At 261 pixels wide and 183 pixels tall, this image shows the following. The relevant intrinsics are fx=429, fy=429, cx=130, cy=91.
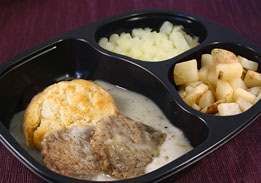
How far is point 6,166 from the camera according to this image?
140 centimetres

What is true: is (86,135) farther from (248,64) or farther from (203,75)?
(248,64)

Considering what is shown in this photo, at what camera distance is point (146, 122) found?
153cm

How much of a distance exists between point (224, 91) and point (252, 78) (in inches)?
5.3

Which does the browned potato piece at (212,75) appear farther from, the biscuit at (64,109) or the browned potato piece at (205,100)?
the biscuit at (64,109)

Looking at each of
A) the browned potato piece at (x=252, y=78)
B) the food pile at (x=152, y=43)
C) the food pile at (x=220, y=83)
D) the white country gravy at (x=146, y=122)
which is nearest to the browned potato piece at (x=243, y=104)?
the food pile at (x=220, y=83)

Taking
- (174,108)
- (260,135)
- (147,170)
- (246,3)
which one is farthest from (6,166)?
(246,3)

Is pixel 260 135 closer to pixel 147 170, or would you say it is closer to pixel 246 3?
pixel 147 170

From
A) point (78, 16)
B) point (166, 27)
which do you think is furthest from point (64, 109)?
point (78, 16)

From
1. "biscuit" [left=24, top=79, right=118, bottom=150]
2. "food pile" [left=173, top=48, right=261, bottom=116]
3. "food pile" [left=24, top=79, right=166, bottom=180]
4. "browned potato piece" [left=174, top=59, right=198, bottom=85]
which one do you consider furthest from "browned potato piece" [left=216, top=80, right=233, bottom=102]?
"biscuit" [left=24, top=79, right=118, bottom=150]

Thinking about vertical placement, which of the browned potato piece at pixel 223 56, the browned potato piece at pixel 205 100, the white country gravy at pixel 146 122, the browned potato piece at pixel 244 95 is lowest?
the white country gravy at pixel 146 122

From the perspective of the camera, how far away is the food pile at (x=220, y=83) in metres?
1.46

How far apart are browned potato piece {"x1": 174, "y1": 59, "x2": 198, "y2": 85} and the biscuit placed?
0.27 meters

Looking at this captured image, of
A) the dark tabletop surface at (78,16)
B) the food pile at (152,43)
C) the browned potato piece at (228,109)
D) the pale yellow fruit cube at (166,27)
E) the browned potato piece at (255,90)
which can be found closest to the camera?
the browned potato piece at (228,109)

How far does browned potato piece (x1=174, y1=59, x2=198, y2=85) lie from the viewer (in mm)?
1559
